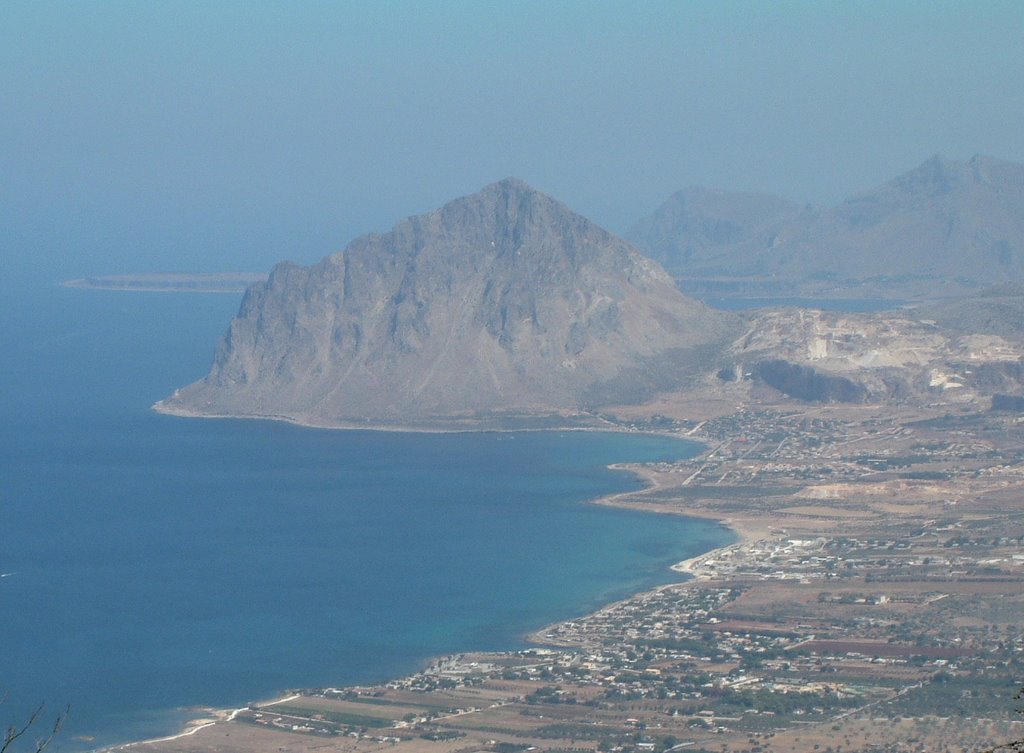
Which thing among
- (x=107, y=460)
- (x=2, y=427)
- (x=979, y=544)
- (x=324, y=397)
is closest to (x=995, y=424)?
(x=979, y=544)

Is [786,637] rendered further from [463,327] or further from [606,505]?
[463,327]

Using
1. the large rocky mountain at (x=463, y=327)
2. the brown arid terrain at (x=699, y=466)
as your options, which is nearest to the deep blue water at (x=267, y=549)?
the brown arid terrain at (x=699, y=466)

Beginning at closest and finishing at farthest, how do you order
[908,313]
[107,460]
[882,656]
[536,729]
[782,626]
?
[536,729], [882,656], [782,626], [107,460], [908,313]

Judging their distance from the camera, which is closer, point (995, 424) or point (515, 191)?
point (995, 424)

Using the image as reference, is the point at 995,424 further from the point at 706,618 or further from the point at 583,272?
the point at 706,618

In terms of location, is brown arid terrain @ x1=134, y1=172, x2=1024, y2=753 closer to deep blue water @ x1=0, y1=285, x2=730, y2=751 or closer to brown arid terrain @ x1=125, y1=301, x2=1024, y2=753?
brown arid terrain @ x1=125, y1=301, x2=1024, y2=753

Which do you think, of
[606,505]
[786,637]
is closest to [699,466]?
[606,505]

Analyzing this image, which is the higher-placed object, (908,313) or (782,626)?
(908,313)
